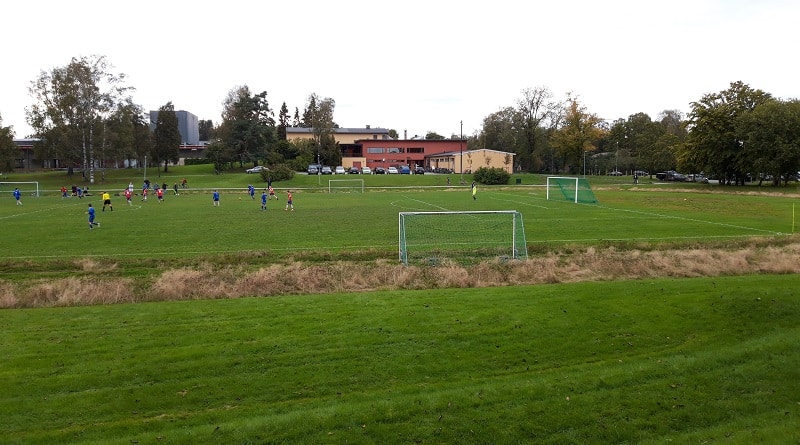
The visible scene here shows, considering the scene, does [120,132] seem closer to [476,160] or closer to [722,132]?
[476,160]

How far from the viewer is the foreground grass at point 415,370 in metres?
6.64

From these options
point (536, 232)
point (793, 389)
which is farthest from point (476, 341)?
point (536, 232)

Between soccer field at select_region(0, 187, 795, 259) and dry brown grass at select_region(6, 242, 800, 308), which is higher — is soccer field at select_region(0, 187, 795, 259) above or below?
above

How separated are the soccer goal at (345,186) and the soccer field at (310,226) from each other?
21.7 meters

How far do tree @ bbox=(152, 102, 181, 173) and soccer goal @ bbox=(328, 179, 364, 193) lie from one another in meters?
35.6

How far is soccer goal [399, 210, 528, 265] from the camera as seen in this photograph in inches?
794

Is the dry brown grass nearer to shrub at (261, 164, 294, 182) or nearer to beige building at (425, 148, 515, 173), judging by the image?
shrub at (261, 164, 294, 182)

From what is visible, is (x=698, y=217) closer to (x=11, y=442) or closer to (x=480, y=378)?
(x=480, y=378)

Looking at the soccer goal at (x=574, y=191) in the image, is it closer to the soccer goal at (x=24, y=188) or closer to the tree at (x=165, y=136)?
the soccer goal at (x=24, y=188)

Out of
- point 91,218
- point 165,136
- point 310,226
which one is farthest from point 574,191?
point 165,136

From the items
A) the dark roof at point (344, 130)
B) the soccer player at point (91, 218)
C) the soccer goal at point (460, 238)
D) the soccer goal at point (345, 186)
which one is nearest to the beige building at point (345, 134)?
the dark roof at point (344, 130)

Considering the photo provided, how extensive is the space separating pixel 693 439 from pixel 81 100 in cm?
8372

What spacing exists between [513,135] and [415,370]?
108974 mm

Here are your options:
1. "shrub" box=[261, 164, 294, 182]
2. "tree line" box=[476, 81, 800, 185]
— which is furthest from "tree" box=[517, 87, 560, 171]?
"shrub" box=[261, 164, 294, 182]
